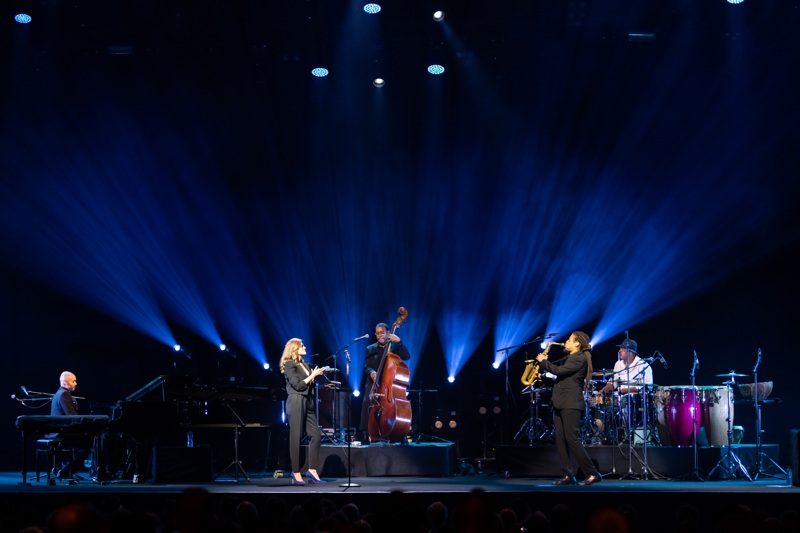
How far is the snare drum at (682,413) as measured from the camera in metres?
12.9

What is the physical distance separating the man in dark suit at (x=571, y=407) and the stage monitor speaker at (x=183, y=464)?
15.8 feet

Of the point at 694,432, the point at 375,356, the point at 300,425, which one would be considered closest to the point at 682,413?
the point at 694,432

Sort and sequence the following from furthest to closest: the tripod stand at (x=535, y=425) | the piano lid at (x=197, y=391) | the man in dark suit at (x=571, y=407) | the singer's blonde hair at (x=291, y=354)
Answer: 1. the tripod stand at (x=535, y=425)
2. the piano lid at (x=197, y=391)
3. the singer's blonde hair at (x=291, y=354)
4. the man in dark suit at (x=571, y=407)


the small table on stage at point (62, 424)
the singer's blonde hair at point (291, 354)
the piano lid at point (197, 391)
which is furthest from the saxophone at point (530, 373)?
the small table on stage at point (62, 424)

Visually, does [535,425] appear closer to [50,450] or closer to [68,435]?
[68,435]

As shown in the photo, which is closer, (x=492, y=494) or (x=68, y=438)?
(x=492, y=494)

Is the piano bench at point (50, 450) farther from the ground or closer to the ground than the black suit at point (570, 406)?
closer to the ground

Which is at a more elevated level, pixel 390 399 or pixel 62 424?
pixel 390 399

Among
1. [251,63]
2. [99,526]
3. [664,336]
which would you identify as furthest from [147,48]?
[99,526]

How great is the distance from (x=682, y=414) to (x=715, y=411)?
53 cm

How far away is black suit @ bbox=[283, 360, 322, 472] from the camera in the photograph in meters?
11.7

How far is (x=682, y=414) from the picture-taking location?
13047 millimetres

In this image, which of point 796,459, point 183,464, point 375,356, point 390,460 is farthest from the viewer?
point 375,356

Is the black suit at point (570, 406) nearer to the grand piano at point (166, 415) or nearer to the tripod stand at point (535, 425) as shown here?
the tripod stand at point (535, 425)
